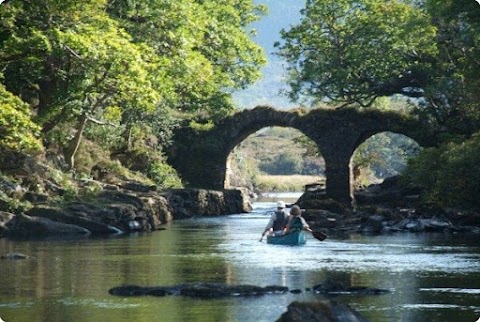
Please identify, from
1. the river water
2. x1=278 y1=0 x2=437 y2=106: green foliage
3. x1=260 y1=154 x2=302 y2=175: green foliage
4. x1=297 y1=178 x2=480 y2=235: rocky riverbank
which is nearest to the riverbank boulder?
the river water

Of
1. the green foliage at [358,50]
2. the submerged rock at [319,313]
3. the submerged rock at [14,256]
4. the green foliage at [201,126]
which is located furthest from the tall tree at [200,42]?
the submerged rock at [319,313]

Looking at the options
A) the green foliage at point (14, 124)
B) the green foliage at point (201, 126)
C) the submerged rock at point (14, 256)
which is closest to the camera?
the submerged rock at point (14, 256)

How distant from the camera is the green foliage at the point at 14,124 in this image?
3912 cm

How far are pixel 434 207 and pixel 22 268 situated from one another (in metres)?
24.2

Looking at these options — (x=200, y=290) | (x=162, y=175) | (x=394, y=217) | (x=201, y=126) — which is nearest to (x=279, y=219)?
(x=394, y=217)

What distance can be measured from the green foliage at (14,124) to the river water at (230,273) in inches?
156

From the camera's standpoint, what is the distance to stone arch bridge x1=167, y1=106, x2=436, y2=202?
211 ft

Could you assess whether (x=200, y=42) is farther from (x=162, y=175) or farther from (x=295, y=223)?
(x=295, y=223)

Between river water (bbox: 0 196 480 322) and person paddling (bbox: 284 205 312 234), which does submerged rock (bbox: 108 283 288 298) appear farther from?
person paddling (bbox: 284 205 312 234)

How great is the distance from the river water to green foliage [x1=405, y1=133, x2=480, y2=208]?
2548 mm

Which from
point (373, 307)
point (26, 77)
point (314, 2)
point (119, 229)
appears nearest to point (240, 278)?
point (373, 307)

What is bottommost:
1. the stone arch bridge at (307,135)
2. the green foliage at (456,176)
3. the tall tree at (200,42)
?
the green foliage at (456,176)

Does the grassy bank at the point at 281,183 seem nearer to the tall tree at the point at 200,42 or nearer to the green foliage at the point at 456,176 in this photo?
the tall tree at the point at 200,42

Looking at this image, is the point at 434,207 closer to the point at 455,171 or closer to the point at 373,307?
the point at 455,171
